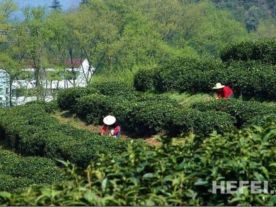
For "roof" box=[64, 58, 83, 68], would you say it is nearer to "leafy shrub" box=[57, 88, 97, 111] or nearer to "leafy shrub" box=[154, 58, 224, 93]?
"leafy shrub" box=[57, 88, 97, 111]

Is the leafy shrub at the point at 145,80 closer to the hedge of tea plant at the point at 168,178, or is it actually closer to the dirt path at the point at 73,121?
the dirt path at the point at 73,121

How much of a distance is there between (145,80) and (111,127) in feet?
13.0

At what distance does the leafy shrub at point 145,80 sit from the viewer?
17984 mm

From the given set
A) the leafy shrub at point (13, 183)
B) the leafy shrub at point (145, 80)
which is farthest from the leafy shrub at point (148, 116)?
the leafy shrub at point (13, 183)

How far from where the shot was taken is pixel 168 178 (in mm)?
4562

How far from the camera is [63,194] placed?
4332 millimetres

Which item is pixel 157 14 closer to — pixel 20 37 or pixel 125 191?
pixel 20 37

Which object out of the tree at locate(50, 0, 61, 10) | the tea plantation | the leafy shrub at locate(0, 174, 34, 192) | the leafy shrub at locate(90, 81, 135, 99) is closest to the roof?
the tree at locate(50, 0, 61, 10)

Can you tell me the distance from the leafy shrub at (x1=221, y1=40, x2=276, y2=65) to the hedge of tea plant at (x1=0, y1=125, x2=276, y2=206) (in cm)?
1126

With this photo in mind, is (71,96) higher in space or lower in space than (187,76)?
lower

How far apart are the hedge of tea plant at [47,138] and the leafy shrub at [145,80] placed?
7.78 ft

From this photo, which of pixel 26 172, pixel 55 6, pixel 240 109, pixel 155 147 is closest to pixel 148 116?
pixel 240 109

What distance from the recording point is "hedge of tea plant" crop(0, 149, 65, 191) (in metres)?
10.9

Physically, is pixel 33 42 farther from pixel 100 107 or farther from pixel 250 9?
pixel 250 9
